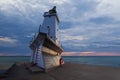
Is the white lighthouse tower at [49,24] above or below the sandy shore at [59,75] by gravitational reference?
above

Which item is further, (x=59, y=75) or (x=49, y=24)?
(x=49, y=24)

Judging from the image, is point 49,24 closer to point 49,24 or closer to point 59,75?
point 49,24

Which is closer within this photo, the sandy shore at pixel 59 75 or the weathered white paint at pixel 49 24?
the sandy shore at pixel 59 75

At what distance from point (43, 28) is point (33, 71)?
54.1 ft

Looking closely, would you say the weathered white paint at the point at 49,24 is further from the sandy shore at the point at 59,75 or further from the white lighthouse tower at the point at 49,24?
the sandy shore at the point at 59,75

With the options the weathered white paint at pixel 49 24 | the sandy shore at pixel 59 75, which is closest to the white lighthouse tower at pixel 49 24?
the weathered white paint at pixel 49 24

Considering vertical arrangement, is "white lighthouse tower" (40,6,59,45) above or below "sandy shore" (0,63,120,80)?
above

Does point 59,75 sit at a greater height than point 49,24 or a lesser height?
lesser

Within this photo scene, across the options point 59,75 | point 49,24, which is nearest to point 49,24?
point 49,24

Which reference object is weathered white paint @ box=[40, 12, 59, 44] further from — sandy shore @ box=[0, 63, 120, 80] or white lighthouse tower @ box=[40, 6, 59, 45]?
sandy shore @ box=[0, 63, 120, 80]

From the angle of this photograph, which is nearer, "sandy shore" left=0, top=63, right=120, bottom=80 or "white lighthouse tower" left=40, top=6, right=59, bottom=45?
"sandy shore" left=0, top=63, right=120, bottom=80

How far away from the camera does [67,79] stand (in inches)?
679

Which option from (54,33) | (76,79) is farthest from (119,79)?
(54,33)

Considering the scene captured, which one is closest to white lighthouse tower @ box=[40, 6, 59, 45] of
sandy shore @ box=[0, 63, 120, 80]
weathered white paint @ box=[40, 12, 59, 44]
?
weathered white paint @ box=[40, 12, 59, 44]
